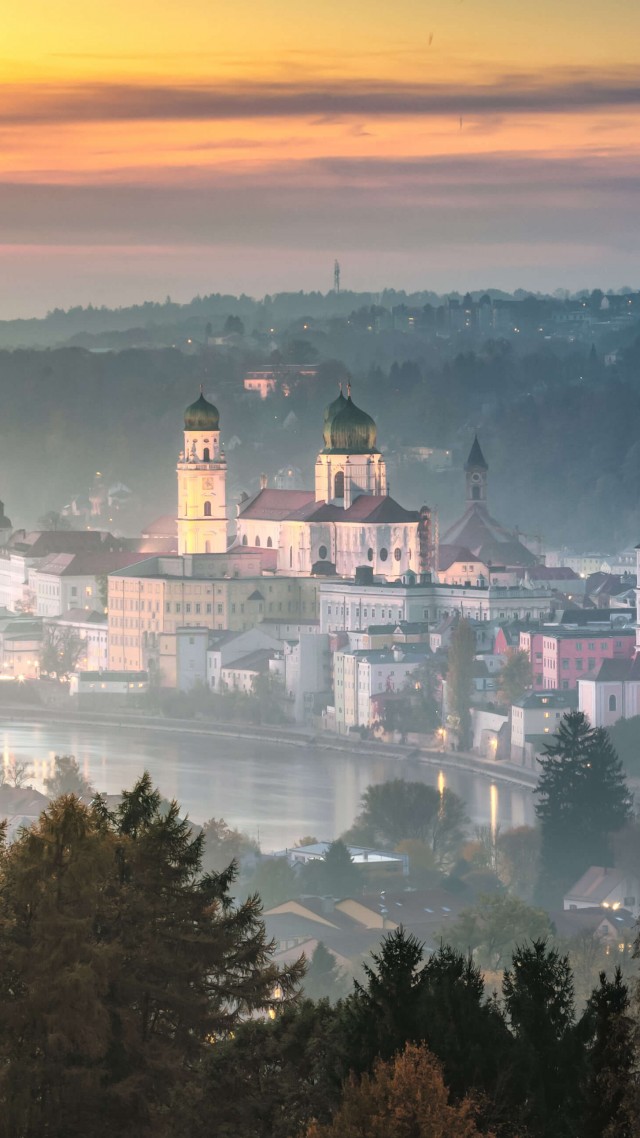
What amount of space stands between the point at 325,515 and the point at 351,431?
1363 mm

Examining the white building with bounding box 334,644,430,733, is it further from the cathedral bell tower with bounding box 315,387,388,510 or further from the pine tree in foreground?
the pine tree in foreground

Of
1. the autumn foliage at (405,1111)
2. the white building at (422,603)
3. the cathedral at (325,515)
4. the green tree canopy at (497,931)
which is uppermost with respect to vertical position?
the cathedral at (325,515)

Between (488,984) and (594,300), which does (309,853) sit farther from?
(594,300)

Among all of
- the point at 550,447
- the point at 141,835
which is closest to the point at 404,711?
the point at 141,835

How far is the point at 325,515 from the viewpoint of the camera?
4369 cm

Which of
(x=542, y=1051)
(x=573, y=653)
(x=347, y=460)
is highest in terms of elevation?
(x=347, y=460)

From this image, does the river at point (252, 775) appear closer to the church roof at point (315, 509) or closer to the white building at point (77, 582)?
the church roof at point (315, 509)

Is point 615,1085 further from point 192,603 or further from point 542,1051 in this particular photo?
point 192,603

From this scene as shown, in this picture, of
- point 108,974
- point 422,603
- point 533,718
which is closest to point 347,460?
point 422,603

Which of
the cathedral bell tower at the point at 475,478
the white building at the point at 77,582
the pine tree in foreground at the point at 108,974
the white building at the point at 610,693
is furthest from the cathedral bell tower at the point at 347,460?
the pine tree in foreground at the point at 108,974

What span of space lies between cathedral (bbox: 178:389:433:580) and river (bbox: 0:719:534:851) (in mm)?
5184

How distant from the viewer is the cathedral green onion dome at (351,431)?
44344 mm

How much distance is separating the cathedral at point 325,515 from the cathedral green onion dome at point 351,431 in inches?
0.5

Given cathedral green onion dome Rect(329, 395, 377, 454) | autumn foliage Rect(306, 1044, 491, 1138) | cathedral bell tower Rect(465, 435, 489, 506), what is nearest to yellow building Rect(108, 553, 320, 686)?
cathedral green onion dome Rect(329, 395, 377, 454)
